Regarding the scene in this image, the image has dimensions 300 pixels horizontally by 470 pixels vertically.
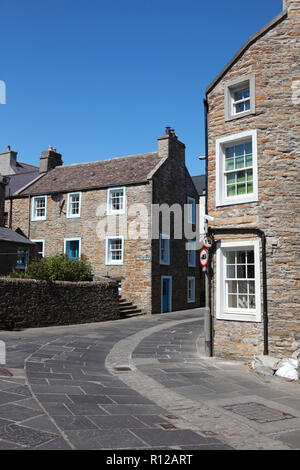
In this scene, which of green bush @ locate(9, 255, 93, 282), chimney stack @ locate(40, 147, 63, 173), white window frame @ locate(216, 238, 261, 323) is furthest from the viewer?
chimney stack @ locate(40, 147, 63, 173)

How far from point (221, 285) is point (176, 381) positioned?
12.4ft

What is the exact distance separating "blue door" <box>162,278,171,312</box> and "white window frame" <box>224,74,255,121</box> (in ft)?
49.3

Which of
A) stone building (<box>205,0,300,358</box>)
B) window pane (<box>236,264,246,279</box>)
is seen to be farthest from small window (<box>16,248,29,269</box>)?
window pane (<box>236,264,246,279</box>)

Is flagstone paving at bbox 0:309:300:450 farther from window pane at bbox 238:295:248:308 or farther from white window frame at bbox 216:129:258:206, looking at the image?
white window frame at bbox 216:129:258:206

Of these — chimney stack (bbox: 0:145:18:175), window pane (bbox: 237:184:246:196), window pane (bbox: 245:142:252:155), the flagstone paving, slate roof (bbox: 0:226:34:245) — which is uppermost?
chimney stack (bbox: 0:145:18:175)

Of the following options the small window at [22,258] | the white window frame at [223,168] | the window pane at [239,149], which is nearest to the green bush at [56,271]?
the small window at [22,258]

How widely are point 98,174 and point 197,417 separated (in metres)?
23.0

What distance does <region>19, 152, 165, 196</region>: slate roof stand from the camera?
25.8 metres

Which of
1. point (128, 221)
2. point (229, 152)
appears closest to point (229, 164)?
point (229, 152)

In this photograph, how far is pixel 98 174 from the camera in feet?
91.5

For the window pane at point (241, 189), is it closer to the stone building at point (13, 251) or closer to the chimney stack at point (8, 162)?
the stone building at point (13, 251)

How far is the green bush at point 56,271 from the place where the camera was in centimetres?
1964

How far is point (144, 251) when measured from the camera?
23969 millimetres

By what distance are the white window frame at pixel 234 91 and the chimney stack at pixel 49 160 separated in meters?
21.6
